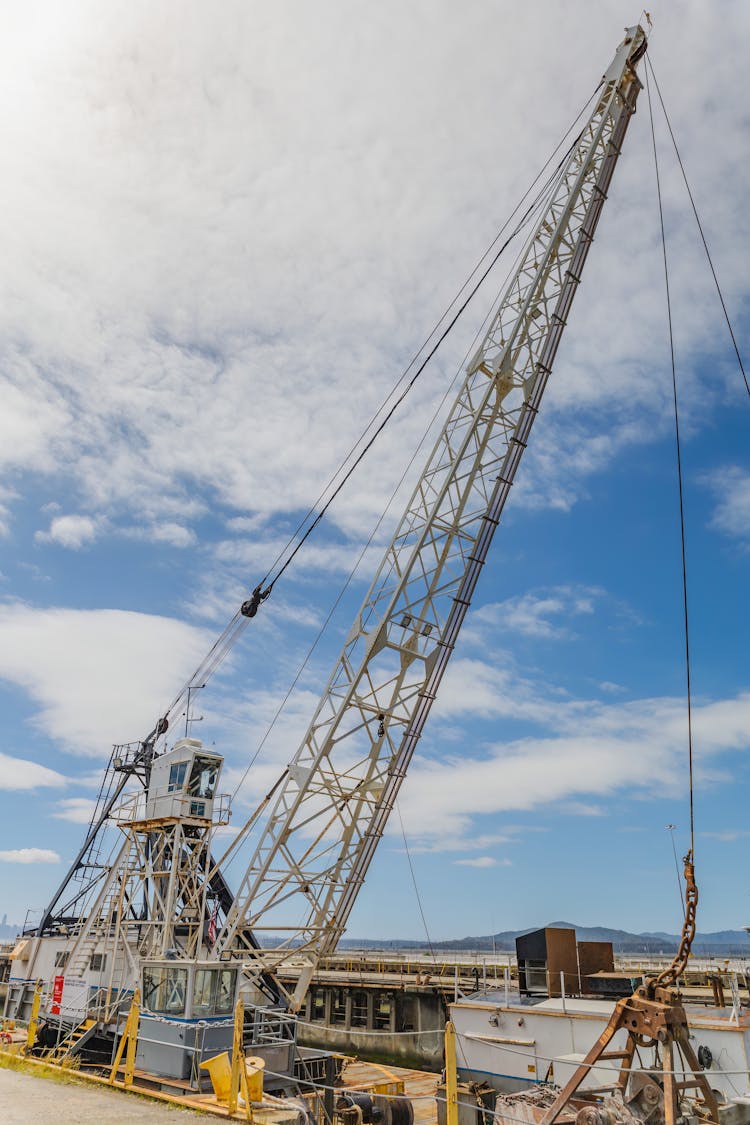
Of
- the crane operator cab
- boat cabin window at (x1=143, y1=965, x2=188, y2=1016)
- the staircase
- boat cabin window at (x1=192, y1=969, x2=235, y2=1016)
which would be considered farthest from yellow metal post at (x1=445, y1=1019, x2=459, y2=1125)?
the crane operator cab

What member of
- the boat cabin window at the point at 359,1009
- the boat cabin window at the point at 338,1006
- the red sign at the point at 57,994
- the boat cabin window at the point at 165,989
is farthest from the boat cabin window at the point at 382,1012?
the boat cabin window at the point at 165,989

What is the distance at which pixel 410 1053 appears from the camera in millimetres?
32875

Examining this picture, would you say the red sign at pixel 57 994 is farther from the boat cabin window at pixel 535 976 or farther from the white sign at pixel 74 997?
the boat cabin window at pixel 535 976

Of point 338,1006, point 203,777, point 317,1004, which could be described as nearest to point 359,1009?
point 338,1006

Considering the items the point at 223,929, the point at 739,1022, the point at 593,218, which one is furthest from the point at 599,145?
the point at 223,929

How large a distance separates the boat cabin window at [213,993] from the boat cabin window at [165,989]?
1.09ft

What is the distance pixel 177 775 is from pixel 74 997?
8.62 metres

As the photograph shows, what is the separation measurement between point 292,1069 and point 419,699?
1121 cm

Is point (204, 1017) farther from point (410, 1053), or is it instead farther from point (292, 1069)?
point (410, 1053)

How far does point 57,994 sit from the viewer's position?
94.6 ft

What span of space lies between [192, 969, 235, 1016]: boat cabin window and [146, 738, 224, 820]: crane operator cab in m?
8.37

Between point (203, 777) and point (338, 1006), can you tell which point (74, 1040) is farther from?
point (338, 1006)

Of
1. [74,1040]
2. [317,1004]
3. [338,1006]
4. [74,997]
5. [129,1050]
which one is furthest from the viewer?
[317,1004]

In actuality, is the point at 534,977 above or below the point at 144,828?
below
